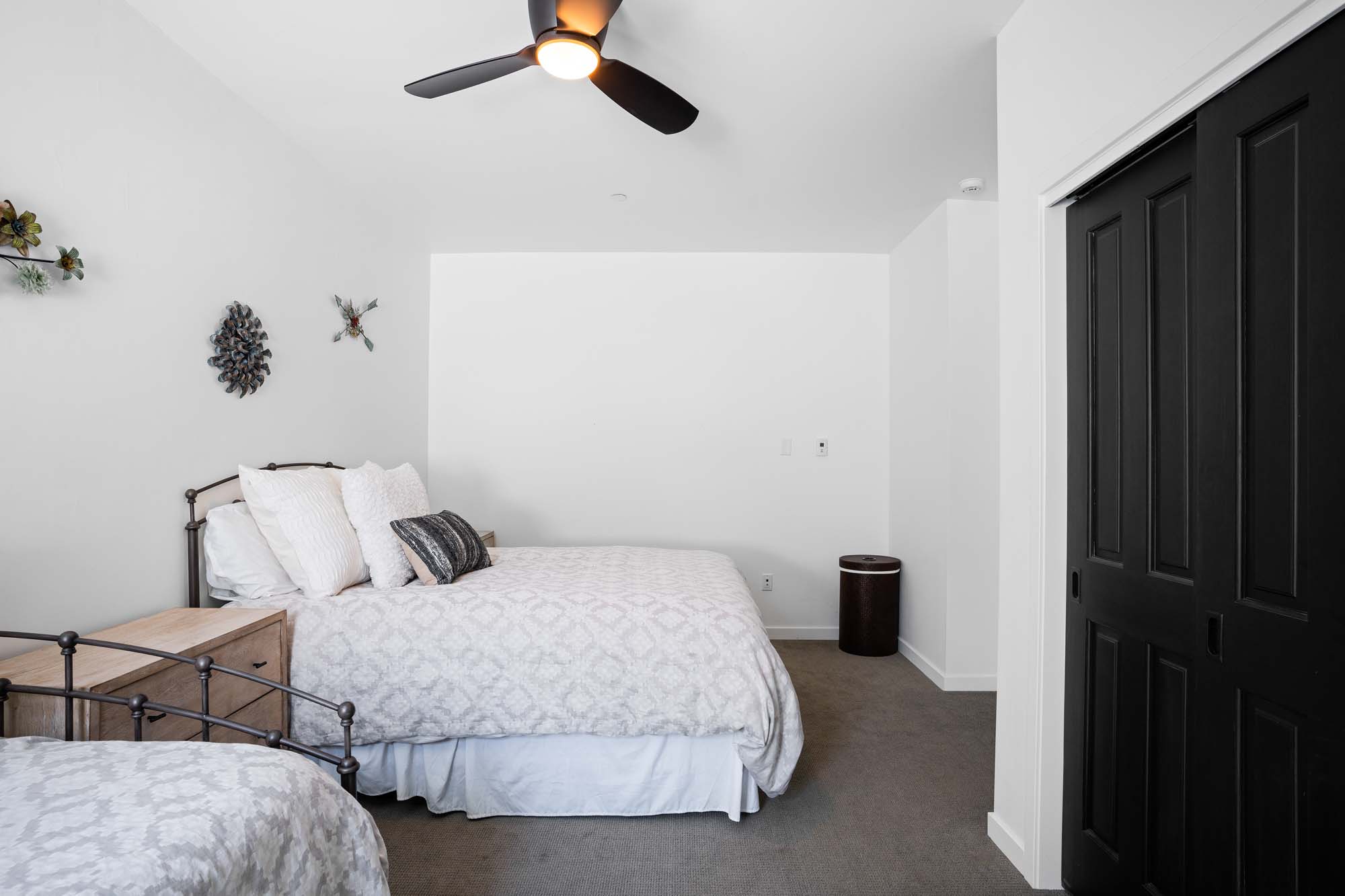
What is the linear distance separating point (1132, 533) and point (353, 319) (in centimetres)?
348

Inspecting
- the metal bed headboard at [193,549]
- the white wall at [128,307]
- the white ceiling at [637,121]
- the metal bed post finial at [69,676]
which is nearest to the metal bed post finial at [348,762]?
the metal bed post finial at [69,676]

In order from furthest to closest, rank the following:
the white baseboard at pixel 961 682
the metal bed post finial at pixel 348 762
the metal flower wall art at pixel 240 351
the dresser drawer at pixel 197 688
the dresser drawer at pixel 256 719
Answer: the white baseboard at pixel 961 682
the metal flower wall art at pixel 240 351
the dresser drawer at pixel 256 719
the dresser drawer at pixel 197 688
the metal bed post finial at pixel 348 762

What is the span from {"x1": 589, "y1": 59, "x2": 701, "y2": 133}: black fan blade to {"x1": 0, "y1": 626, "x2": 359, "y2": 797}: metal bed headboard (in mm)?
1854

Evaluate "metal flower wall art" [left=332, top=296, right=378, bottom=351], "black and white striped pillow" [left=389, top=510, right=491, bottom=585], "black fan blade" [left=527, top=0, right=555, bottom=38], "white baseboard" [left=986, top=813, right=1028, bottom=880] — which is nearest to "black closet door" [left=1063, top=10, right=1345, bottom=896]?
"white baseboard" [left=986, top=813, right=1028, bottom=880]

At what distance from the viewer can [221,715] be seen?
1927 mm

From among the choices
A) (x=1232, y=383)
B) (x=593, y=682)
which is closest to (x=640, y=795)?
(x=593, y=682)

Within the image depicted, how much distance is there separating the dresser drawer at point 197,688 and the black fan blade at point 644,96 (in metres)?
2.01

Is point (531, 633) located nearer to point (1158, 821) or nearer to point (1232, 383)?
point (1158, 821)

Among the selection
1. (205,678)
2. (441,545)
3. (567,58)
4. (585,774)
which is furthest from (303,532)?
(567,58)

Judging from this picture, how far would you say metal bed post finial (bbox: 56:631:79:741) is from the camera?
5.06 feet

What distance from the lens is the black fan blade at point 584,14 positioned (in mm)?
1849

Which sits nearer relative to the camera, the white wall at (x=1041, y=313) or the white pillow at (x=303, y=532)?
the white wall at (x=1041, y=313)

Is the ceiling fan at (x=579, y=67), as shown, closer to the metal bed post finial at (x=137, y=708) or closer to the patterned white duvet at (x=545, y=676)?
the patterned white duvet at (x=545, y=676)

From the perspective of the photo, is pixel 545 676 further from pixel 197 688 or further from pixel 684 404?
pixel 684 404
